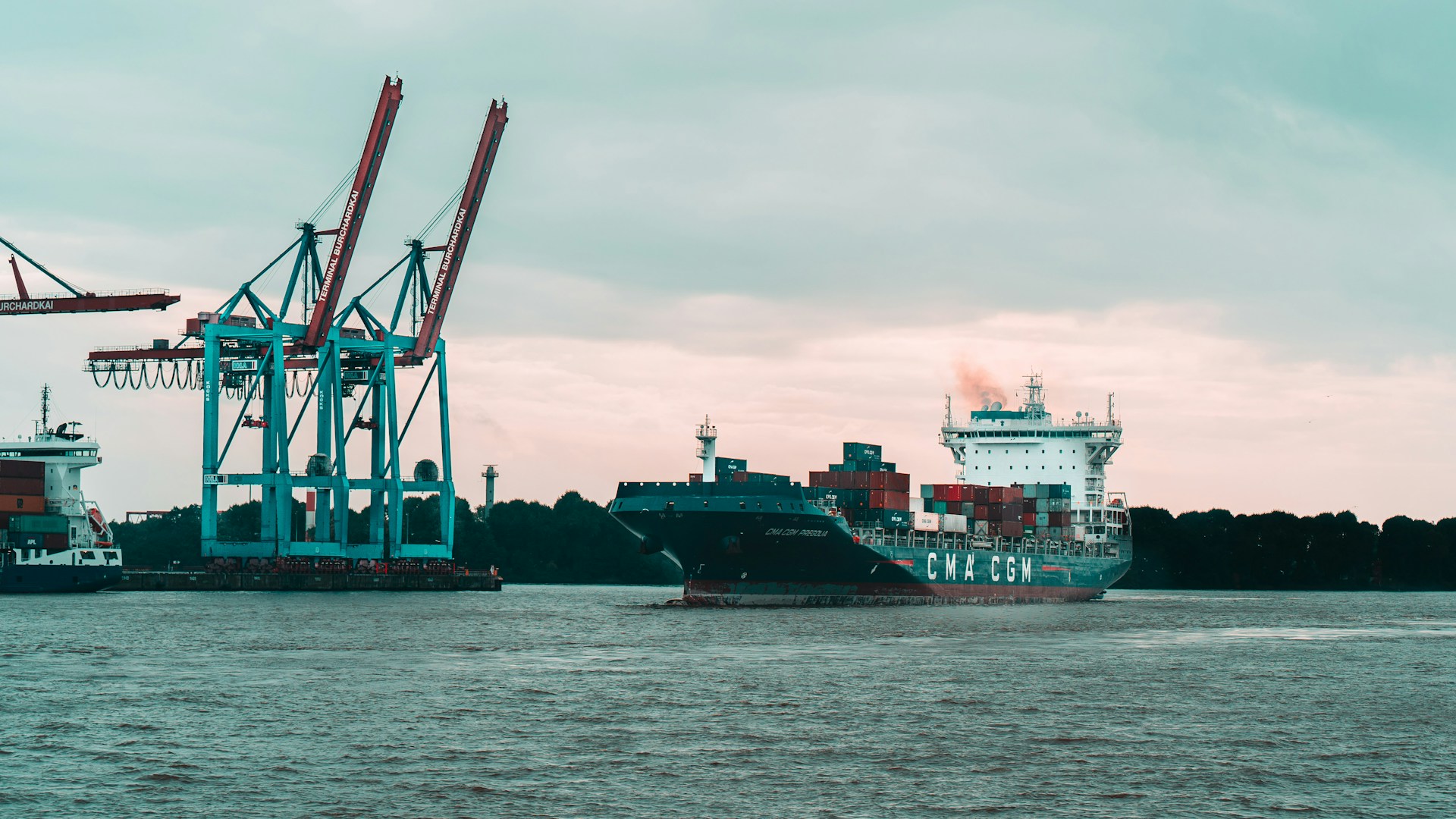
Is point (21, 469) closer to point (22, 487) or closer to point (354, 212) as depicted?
point (22, 487)

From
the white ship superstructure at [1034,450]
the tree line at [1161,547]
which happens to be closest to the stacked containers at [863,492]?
the white ship superstructure at [1034,450]

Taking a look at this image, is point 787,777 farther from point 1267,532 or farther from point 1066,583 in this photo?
point 1267,532

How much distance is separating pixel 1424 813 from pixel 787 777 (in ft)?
28.9

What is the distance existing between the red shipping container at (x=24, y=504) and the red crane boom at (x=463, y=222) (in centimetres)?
2574

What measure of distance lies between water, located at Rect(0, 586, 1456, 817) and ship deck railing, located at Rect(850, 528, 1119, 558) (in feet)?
44.1

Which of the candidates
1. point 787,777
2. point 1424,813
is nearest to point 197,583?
point 787,777

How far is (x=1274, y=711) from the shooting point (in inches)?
1204

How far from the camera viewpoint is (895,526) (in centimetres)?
6594

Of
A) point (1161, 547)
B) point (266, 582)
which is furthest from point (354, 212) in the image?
point (1161, 547)

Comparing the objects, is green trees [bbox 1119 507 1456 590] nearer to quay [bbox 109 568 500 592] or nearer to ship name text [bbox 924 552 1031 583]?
ship name text [bbox 924 552 1031 583]

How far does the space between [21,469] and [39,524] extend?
10.6ft

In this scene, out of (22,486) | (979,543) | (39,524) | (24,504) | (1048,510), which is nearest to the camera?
(979,543)

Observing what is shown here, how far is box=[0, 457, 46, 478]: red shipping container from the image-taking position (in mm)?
76062

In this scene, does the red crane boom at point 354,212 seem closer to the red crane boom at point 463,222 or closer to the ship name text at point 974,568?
the red crane boom at point 463,222
